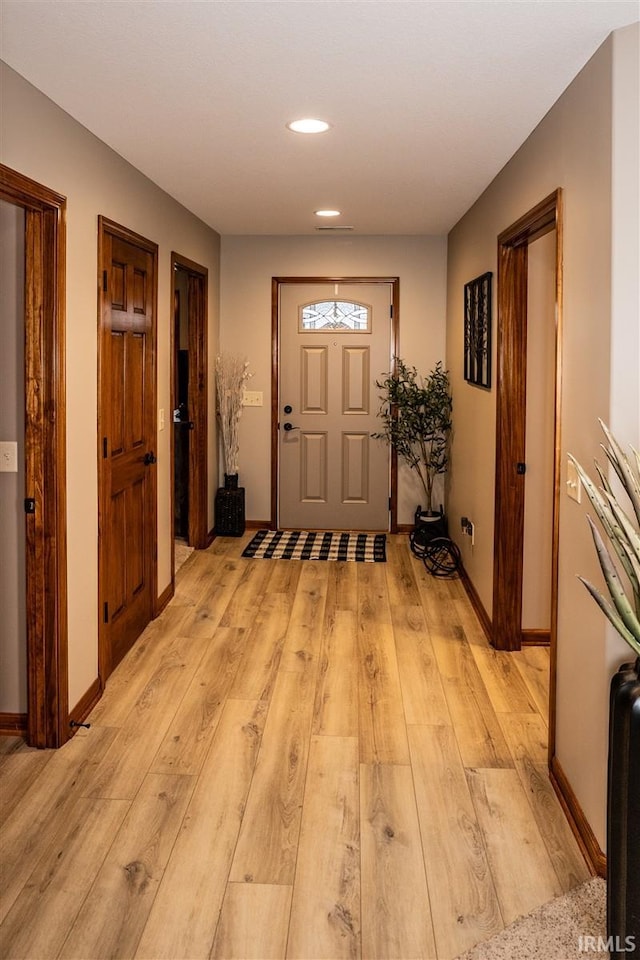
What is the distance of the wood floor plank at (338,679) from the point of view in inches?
137

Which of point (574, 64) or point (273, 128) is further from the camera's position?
point (273, 128)

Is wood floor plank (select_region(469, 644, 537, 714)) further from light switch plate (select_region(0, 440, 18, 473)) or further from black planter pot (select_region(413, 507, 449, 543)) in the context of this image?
light switch plate (select_region(0, 440, 18, 473))

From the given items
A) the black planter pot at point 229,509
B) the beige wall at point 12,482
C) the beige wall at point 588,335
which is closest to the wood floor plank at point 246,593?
the black planter pot at point 229,509

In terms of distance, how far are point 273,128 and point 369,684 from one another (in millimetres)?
2424

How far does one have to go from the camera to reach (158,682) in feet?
12.8

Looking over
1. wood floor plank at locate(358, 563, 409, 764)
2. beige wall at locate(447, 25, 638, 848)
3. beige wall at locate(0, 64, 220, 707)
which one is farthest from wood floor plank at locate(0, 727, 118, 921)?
beige wall at locate(447, 25, 638, 848)

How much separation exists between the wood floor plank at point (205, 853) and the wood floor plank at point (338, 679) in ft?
0.94

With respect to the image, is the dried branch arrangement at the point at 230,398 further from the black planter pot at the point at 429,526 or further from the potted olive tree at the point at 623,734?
the potted olive tree at the point at 623,734

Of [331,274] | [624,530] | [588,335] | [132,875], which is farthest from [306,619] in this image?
[331,274]

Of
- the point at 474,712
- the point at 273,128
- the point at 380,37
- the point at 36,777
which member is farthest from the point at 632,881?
the point at 273,128

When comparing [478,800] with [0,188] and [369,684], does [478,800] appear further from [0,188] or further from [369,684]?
[0,188]

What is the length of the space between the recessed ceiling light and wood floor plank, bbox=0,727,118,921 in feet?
8.20

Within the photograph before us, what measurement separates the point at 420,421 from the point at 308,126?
11.2 ft

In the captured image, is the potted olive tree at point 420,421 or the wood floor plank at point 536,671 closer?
the wood floor plank at point 536,671
